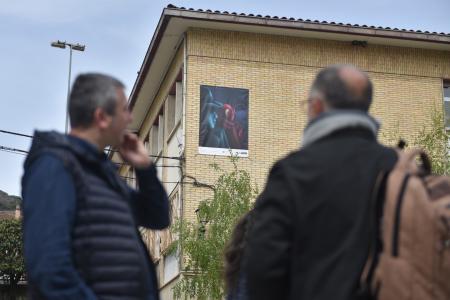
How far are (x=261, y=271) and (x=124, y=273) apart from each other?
Result: 65cm

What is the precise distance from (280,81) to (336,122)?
70.9 ft

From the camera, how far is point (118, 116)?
409 centimetres

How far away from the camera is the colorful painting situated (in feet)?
80.3

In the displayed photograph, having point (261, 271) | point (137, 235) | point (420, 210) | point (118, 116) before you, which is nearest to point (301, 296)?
point (261, 271)

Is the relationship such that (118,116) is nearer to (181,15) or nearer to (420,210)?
(420,210)

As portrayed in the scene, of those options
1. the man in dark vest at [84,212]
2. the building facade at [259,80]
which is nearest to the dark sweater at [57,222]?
the man in dark vest at [84,212]

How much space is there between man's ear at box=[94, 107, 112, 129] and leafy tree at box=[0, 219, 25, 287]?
174 feet

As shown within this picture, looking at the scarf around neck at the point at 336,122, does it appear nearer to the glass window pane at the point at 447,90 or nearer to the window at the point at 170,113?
the glass window pane at the point at 447,90

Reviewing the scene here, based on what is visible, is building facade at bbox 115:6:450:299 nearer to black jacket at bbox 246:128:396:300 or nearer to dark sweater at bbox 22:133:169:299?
dark sweater at bbox 22:133:169:299

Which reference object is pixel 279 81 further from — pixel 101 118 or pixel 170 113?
pixel 101 118

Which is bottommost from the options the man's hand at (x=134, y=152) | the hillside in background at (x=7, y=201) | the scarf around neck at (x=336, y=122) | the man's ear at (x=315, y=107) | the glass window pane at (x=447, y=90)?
the man's hand at (x=134, y=152)

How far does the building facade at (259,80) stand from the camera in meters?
24.5

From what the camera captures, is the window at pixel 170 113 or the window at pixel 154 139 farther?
the window at pixel 154 139

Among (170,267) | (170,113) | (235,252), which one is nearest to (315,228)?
(235,252)
